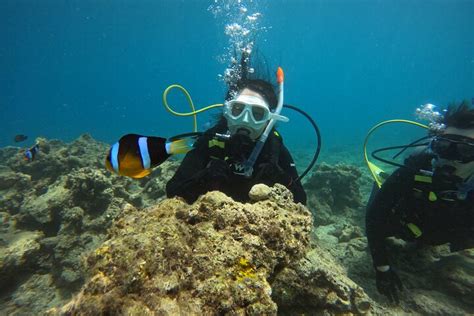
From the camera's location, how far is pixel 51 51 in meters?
89.0

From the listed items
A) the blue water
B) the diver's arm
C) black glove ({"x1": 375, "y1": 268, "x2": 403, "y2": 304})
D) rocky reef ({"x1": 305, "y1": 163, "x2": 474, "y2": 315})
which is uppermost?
the blue water

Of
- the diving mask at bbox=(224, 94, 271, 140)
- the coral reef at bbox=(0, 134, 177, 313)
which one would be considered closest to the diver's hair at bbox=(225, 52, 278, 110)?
the diving mask at bbox=(224, 94, 271, 140)

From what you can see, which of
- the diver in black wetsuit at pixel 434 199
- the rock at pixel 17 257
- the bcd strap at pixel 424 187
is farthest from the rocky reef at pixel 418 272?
the rock at pixel 17 257

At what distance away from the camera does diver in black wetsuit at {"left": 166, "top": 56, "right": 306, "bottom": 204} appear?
3062mm

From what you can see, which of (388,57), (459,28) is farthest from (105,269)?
(388,57)

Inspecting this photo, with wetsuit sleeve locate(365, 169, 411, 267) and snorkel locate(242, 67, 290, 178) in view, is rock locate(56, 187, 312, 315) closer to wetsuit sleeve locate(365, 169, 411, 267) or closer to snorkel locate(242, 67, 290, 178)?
snorkel locate(242, 67, 290, 178)

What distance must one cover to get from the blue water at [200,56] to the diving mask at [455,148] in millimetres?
3616

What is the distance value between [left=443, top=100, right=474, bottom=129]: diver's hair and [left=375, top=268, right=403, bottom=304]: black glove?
2256 mm

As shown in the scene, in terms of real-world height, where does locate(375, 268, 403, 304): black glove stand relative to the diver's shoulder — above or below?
below

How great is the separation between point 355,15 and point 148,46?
6279cm

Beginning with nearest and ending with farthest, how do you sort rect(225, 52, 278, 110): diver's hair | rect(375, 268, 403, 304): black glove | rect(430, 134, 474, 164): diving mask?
rect(375, 268, 403, 304): black glove
rect(430, 134, 474, 164): diving mask
rect(225, 52, 278, 110): diver's hair

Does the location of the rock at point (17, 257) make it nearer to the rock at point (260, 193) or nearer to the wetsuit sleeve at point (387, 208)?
the rock at point (260, 193)

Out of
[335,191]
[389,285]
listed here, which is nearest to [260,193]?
[389,285]

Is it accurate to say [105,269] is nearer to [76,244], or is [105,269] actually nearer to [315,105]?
[76,244]
